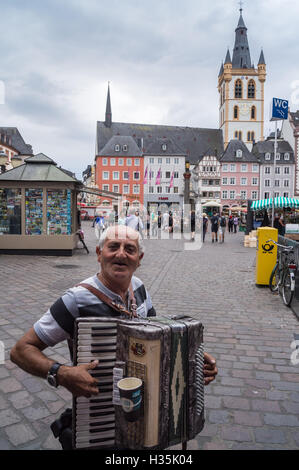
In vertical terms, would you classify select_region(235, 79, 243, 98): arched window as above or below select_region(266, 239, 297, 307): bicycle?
above

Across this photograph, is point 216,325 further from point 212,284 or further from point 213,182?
point 213,182

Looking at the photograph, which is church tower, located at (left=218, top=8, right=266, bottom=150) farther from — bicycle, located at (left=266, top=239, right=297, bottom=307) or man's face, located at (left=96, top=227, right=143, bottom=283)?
man's face, located at (left=96, top=227, right=143, bottom=283)

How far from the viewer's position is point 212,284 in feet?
30.2

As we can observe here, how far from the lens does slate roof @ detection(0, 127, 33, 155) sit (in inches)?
2677

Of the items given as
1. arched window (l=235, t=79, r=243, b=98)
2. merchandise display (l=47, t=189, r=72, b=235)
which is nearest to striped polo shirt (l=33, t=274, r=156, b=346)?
merchandise display (l=47, t=189, r=72, b=235)

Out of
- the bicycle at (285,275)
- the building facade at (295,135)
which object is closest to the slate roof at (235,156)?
the building facade at (295,135)

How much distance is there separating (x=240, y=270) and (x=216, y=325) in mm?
5931

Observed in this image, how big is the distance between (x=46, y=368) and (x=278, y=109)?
35.3 ft

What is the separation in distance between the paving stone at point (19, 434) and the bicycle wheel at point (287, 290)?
5.40 meters

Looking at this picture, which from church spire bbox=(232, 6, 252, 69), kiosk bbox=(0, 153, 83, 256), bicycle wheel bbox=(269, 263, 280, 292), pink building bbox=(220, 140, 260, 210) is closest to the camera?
bicycle wheel bbox=(269, 263, 280, 292)

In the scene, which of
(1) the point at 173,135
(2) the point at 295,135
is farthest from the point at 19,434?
(1) the point at 173,135

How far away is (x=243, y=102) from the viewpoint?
275 ft

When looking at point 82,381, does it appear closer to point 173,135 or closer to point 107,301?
point 107,301

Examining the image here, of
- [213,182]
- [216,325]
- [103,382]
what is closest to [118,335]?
[103,382]
